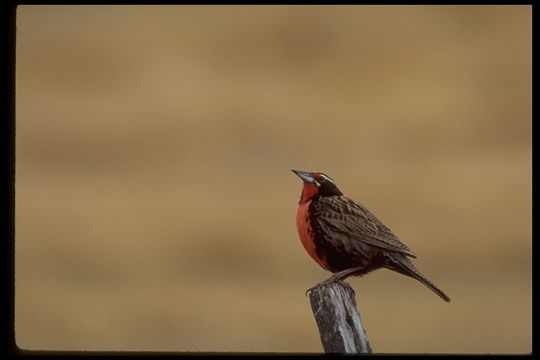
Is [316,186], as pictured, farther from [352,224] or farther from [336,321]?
[336,321]

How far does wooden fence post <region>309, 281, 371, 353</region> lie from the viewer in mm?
3482

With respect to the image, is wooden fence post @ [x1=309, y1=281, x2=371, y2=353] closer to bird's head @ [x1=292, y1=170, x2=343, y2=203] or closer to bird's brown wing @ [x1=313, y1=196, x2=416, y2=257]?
bird's brown wing @ [x1=313, y1=196, x2=416, y2=257]

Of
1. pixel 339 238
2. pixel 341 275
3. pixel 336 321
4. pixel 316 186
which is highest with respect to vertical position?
pixel 316 186

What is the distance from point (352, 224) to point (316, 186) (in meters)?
0.16

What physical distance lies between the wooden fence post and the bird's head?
0.92ft

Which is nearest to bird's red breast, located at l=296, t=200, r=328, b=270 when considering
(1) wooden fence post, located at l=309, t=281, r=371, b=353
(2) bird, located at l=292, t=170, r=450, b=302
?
(2) bird, located at l=292, t=170, r=450, b=302

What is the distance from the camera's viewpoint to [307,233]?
11.4ft

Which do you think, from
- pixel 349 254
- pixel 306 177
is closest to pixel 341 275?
pixel 349 254

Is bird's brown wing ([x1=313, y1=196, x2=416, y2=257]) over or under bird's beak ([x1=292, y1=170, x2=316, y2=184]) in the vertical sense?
under

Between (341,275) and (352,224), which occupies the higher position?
(352,224)

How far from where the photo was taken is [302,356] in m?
3.61

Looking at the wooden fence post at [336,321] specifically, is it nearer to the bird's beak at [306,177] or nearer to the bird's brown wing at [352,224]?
the bird's brown wing at [352,224]

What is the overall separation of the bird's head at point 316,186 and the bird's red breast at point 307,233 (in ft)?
0.10

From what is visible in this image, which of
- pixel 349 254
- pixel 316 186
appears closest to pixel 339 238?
pixel 349 254
